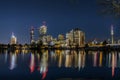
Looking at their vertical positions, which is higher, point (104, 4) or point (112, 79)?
point (104, 4)

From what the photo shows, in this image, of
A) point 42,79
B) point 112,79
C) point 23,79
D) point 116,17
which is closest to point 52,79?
point 42,79

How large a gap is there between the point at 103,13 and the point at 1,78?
40.4 meters

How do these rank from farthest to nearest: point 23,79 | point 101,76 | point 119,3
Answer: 1. point 101,76
2. point 23,79
3. point 119,3

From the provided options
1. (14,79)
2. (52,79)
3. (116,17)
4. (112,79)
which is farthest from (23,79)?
(116,17)

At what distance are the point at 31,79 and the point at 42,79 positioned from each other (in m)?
2.33

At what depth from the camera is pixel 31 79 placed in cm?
5028

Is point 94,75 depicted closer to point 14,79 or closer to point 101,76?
point 101,76

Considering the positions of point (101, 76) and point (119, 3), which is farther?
point (101, 76)

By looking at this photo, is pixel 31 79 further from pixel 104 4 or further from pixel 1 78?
pixel 104 4

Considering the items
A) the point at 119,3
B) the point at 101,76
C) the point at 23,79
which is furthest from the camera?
the point at 101,76

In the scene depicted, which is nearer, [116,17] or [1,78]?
[116,17]

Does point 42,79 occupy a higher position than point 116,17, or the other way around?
point 116,17

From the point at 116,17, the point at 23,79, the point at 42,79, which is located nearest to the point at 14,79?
the point at 23,79

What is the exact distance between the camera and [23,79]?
49.5 meters
